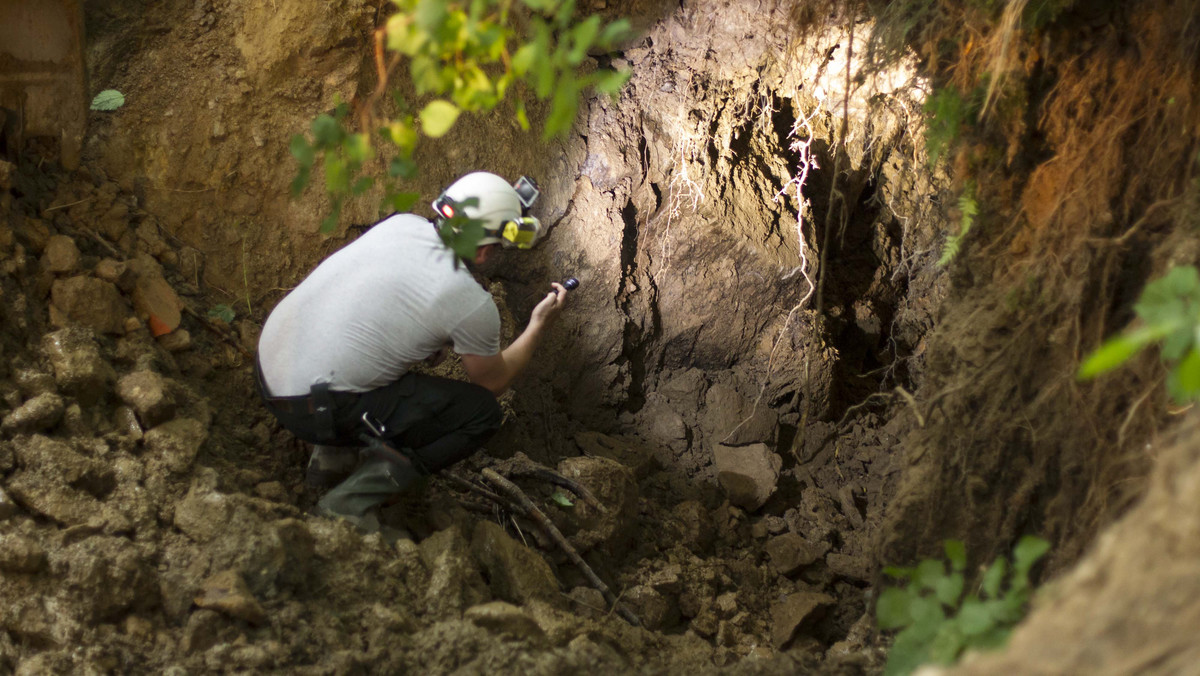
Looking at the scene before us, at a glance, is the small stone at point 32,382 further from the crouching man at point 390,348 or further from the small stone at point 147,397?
the crouching man at point 390,348

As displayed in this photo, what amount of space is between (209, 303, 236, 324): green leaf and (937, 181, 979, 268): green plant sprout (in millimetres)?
2624

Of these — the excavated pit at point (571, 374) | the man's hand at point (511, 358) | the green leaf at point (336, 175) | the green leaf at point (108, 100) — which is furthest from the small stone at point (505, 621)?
the green leaf at point (108, 100)

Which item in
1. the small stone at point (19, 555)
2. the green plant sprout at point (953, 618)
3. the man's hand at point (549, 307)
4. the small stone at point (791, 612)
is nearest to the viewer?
the green plant sprout at point (953, 618)

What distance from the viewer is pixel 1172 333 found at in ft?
4.40

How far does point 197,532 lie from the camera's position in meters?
2.67

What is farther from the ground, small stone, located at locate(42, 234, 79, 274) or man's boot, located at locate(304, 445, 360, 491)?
small stone, located at locate(42, 234, 79, 274)

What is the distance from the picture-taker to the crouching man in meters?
3.00

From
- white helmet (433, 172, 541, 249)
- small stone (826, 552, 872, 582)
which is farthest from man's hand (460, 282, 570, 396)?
small stone (826, 552, 872, 582)

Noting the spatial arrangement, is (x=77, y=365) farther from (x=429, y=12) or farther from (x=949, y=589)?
(x=949, y=589)

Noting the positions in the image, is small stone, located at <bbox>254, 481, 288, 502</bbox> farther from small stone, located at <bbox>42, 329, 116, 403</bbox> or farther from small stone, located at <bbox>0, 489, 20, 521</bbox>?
small stone, located at <bbox>0, 489, 20, 521</bbox>

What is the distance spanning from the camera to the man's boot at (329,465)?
129 inches

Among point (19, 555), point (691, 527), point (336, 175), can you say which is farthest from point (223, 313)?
point (691, 527)

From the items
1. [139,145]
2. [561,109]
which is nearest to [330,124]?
[561,109]

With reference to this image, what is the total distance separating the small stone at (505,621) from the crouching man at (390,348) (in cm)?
63
